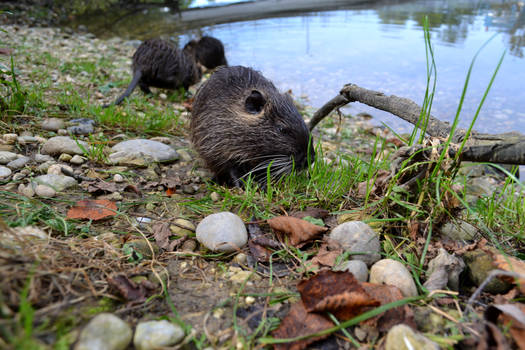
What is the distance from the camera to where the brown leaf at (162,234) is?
75.1 inches

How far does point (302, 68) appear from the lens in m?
7.87

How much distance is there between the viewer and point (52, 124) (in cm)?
328

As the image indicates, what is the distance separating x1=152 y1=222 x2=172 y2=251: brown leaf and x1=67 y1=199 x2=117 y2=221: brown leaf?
0.27 m

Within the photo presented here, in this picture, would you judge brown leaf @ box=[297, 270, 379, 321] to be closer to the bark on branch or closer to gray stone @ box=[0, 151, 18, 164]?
the bark on branch

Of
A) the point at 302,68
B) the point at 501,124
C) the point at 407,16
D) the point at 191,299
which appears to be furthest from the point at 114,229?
the point at 407,16

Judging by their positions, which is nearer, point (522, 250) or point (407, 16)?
point (522, 250)

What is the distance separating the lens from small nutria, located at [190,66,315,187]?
287cm

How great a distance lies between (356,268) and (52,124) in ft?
10.2

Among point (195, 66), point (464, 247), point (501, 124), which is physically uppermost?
point (195, 66)

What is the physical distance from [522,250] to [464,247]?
553mm

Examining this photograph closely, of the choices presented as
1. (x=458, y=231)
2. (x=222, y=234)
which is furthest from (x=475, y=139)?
(x=222, y=234)

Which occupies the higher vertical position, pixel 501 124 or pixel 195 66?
pixel 195 66

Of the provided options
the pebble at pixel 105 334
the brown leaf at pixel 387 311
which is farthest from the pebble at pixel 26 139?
the brown leaf at pixel 387 311

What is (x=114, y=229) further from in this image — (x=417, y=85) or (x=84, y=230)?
(x=417, y=85)
